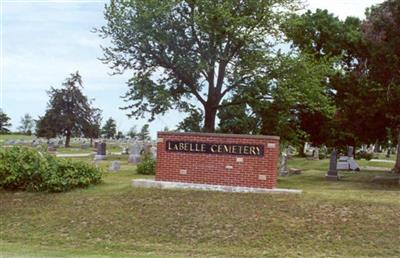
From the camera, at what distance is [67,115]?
6662 cm

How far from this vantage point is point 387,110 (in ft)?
86.6

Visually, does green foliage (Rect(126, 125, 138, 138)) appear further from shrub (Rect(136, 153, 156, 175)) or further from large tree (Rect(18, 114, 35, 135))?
shrub (Rect(136, 153, 156, 175))

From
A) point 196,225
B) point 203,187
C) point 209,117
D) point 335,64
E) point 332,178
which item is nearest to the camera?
point 196,225

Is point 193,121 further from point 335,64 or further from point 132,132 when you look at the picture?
point 132,132

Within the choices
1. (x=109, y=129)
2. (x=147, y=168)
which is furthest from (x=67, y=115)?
(x=147, y=168)

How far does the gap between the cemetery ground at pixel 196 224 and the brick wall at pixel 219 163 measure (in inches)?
31.1

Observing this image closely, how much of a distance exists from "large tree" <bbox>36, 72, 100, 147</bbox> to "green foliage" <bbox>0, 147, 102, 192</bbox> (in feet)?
155

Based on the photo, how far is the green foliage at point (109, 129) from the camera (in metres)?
97.9

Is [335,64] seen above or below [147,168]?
above

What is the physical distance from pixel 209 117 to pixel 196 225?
17.2 m

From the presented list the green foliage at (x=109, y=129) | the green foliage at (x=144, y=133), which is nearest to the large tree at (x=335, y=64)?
the green foliage at (x=144, y=133)

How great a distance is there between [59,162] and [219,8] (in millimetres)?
12318

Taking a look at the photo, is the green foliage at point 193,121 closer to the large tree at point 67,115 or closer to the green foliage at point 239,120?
the green foliage at point 239,120

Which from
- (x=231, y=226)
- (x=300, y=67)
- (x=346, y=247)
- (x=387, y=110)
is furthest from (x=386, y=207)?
(x=300, y=67)
